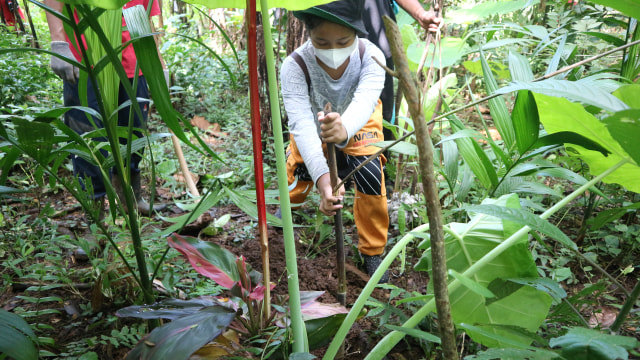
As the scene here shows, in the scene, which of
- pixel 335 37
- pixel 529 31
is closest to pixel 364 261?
pixel 335 37

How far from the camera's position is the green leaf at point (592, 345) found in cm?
43

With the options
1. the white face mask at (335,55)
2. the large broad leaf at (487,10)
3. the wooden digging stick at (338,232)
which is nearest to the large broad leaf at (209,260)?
the wooden digging stick at (338,232)

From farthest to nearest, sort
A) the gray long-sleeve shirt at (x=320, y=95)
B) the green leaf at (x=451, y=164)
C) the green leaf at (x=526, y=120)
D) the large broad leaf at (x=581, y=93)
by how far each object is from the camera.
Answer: the gray long-sleeve shirt at (x=320, y=95)
the green leaf at (x=451, y=164)
the green leaf at (x=526, y=120)
the large broad leaf at (x=581, y=93)

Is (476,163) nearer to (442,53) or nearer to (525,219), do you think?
(525,219)

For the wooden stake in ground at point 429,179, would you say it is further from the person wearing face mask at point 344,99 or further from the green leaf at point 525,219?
the person wearing face mask at point 344,99

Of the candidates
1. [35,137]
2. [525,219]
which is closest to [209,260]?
[35,137]

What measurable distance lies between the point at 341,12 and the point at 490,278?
40.0 inches

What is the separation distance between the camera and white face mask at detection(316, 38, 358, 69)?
5.10ft

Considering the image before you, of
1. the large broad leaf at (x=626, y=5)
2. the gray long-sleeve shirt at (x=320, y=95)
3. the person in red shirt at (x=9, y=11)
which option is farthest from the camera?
the person in red shirt at (x=9, y=11)

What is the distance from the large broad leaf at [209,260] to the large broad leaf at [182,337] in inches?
5.5

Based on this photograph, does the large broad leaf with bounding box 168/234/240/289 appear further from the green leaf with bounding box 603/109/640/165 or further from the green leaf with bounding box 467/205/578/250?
the green leaf with bounding box 603/109/640/165

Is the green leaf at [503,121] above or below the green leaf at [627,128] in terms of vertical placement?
below

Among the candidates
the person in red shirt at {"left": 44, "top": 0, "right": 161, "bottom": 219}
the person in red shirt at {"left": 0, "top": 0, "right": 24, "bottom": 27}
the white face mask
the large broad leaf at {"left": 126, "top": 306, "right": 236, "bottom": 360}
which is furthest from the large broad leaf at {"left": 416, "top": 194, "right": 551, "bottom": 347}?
the person in red shirt at {"left": 0, "top": 0, "right": 24, "bottom": 27}

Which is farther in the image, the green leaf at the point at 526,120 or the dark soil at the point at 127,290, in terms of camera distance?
the dark soil at the point at 127,290
